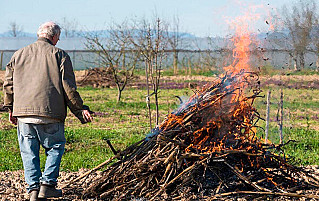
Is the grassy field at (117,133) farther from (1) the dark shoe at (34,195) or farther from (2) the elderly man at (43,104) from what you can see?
(1) the dark shoe at (34,195)

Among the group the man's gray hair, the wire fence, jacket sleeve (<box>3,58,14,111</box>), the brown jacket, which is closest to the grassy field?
the wire fence

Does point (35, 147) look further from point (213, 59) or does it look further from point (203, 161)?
point (213, 59)

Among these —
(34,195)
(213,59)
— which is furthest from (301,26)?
(34,195)

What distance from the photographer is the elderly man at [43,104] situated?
4270mm

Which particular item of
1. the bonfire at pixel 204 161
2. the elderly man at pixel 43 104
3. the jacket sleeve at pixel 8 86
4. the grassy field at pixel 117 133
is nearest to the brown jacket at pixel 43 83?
the elderly man at pixel 43 104

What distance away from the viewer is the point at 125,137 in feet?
29.2

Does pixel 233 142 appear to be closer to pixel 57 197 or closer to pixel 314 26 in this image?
pixel 57 197

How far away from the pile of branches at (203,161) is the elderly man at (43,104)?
19.9 inches

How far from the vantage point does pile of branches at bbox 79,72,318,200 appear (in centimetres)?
433

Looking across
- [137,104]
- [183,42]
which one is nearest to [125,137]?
[137,104]

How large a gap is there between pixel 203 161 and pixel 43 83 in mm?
1760

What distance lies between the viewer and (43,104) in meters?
4.25

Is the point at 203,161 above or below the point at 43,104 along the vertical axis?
below

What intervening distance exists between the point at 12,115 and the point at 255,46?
287cm
